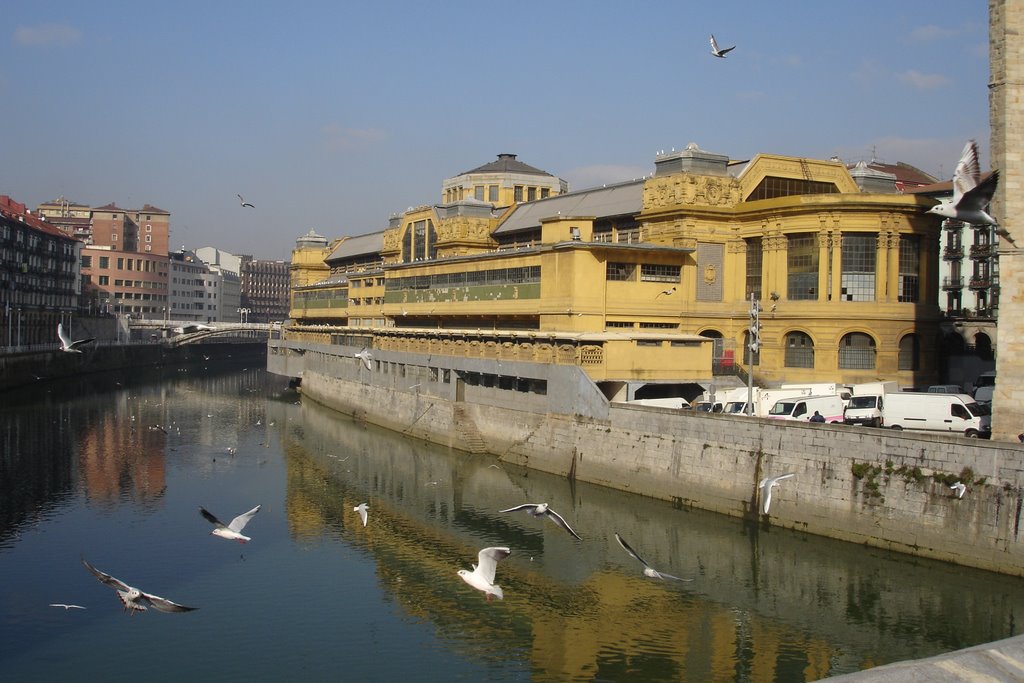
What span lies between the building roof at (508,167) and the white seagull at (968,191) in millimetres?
69904

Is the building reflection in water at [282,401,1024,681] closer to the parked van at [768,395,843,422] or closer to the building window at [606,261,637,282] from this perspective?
the parked van at [768,395,843,422]

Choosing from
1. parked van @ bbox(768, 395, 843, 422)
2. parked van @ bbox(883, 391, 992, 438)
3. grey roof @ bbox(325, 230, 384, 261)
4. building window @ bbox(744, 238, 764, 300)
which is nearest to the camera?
parked van @ bbox(883, 391, 992, 438)

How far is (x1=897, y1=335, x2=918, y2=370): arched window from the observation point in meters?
55.4

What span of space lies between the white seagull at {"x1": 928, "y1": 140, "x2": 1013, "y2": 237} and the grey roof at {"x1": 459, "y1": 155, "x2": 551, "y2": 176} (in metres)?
69.9

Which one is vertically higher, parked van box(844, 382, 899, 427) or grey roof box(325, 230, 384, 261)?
grey roof box(325, 230, 384, 261)

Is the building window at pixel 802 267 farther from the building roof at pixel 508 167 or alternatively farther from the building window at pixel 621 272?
the building roof at pixel 508 167

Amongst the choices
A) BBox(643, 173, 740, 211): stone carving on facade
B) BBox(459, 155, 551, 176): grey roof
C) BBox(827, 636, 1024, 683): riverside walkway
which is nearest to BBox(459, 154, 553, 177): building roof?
BBox(459, 155, 551, 176): grey roof

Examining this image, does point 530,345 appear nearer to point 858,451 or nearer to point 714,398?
point 714,398

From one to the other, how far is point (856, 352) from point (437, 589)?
1256 inches

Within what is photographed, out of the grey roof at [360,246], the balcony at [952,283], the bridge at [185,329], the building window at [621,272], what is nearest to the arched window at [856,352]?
the building window at [621,272]

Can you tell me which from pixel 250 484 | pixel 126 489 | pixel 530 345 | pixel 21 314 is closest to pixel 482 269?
pixel 530 345

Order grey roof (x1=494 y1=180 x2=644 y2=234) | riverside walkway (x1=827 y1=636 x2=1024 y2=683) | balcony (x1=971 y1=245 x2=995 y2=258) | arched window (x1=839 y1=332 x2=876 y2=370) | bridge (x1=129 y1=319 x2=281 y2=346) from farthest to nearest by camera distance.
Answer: bridge (x1=129 y1=319 x2=281 y2=346)
balcony (x1=971 y1=245 x2=995 y2=258)
grey roof (x1=494 y1=180 x2=644 y2=234)
arched window (x1=839 y1=332 x2=876 y2=370)
riverside walkway (x1=827 y1=636 x2=1024 y2=683)

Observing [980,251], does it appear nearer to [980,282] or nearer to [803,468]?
[980,282]

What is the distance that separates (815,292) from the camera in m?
55.8
